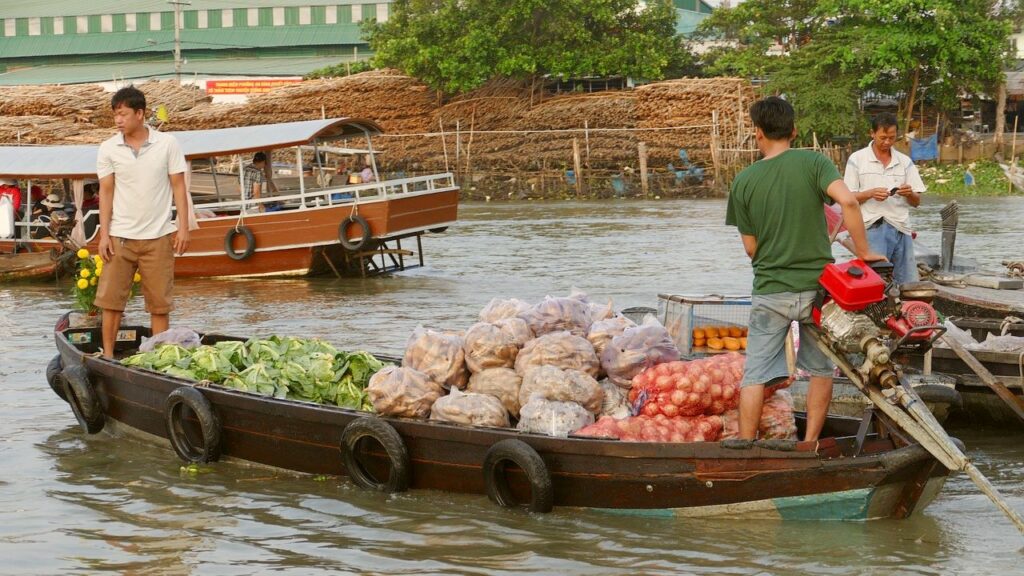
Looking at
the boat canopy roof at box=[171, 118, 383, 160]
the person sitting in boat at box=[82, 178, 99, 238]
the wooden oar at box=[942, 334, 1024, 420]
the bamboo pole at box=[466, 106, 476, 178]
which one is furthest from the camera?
the bamboo pole at box=[466, 106, 476, 178]

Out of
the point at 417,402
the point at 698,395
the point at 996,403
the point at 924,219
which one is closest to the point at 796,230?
the point at 698,395

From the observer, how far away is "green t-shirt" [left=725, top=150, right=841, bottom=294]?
5.59 meters

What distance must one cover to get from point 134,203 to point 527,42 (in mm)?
28303

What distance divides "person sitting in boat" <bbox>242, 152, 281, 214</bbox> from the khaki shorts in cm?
943

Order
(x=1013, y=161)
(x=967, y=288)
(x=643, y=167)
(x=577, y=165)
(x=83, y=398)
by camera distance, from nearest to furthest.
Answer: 1. (x=83, y=398)
2. (x=967, y=288)
3. (x=1013, y=161)
4. (x=643, y=167)
5. (x=577, y=165)

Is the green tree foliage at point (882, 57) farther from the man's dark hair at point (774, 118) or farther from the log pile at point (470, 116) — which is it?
the man's dark hair at point (774, 118)

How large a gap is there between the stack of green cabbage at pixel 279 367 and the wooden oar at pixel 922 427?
2452 millimetres

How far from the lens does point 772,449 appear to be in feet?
18.3

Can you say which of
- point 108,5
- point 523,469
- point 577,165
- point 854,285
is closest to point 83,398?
point 523,469

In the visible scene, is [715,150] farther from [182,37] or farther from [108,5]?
[108,5]

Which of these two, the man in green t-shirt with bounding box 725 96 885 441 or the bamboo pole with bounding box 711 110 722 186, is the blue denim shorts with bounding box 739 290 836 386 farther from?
the bamboo pole with bounding box 711 110 722 186

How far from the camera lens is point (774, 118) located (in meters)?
5.61

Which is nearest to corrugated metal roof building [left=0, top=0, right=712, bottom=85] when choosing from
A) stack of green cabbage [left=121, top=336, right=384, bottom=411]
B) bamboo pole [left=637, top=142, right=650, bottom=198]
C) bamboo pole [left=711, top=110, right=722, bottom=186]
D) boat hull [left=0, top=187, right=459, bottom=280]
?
bamboo pole [left=637, top=142, right=650, bottom=198]

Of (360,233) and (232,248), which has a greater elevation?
(360,233)
